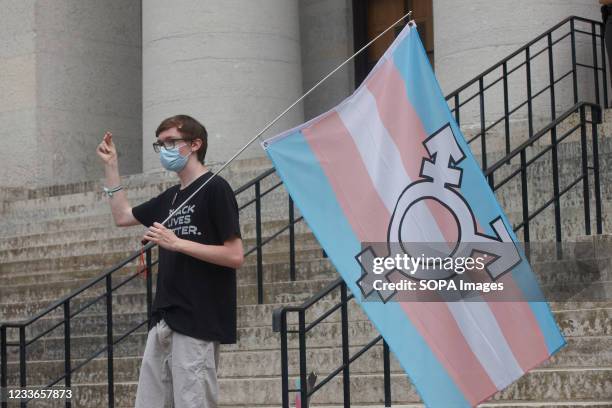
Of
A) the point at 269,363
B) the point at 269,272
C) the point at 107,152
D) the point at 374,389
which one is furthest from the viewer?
the point at 269,272

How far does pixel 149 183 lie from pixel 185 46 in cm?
163

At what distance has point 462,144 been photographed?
5.76m

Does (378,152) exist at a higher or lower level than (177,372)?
higher

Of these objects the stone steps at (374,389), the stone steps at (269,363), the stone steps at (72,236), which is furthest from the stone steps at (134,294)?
the stone steps at (374,389)

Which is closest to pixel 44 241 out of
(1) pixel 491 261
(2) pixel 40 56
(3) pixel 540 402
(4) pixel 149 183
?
(4) pixel 149 183

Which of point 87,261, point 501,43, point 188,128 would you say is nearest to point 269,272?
point 87,261

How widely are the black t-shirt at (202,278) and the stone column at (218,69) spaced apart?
8.36 metres

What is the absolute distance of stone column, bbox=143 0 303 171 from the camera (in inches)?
566

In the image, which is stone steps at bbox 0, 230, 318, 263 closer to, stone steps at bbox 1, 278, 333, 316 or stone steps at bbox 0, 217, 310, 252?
stone steps at bbox 0, 217, 310, 252

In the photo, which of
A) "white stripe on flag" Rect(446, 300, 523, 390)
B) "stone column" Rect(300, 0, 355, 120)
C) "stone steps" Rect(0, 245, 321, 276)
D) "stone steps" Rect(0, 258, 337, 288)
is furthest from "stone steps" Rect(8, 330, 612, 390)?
"stone column" Rect(300, 0, 355, 120)

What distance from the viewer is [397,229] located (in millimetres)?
5598

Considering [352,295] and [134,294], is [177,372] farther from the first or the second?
[134,294]

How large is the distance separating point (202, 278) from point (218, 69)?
8754 mm

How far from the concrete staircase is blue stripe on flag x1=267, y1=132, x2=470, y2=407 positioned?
1661 millimetres
